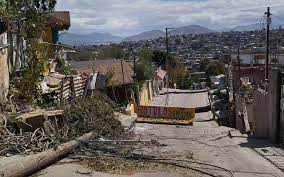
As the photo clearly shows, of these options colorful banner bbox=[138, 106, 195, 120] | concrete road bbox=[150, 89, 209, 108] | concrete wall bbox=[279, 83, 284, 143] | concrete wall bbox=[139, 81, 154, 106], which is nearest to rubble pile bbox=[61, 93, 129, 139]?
concrete wall bbox=[279, 83, 284, 143]

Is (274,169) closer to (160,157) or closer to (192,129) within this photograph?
(160,157)

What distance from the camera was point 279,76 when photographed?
21.2m

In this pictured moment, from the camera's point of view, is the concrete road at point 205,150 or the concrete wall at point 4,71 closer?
the concrete road at point 205,150

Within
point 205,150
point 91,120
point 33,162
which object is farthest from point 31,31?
point 33,162

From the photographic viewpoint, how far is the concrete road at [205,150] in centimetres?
1563

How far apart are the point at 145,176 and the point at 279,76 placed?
9208 mm

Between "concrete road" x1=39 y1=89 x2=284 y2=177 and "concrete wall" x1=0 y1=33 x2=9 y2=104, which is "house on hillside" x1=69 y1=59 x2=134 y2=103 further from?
"concrete wall" x1=0 y1=33 x2=9 y2=104

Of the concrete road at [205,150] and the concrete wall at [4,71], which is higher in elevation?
the concrete wall at [4,71]

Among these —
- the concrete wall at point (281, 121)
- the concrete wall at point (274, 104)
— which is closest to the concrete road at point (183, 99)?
the concrete wall at point (274, 104)

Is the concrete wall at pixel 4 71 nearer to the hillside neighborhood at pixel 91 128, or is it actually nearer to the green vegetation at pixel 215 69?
the hillside neighborhood at pixel 91 128

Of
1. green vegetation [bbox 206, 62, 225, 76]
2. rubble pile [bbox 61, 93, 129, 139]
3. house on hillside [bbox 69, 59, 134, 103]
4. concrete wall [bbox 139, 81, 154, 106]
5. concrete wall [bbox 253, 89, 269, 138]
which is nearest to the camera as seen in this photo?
rubble pile [bbox 61, 93, 129, 139]

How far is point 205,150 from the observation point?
1988 centimetres

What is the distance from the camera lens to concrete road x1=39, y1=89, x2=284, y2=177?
51.3 ft

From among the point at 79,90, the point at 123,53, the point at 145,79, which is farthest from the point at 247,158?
the point at 123,53
